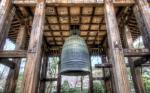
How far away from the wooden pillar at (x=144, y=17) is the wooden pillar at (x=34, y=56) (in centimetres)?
350

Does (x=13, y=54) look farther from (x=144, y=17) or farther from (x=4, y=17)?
(x=144, y=17)

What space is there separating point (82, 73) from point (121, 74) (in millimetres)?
1398

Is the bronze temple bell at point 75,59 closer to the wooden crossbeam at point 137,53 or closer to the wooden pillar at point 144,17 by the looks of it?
the wooden crossbeam at point 137,53

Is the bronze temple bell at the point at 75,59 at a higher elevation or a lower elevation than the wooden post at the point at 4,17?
lower

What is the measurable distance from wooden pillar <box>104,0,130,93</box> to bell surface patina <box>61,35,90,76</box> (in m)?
0.92

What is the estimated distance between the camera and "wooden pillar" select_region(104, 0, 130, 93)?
414cm

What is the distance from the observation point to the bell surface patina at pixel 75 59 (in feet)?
15.7

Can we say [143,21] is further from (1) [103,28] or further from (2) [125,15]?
(1) [103,28]

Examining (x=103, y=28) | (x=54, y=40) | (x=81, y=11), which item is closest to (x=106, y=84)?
(x=103, y=28)

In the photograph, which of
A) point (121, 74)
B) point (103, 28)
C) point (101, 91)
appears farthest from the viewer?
point (101, 91)

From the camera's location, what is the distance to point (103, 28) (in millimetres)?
8562

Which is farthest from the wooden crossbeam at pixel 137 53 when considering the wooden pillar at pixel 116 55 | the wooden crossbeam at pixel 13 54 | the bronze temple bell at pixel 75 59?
the wooden crossbeam at pixel 13 54

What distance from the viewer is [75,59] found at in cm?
491

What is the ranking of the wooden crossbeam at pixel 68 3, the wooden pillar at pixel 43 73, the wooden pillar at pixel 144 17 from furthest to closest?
the wooden pillar at pixel 43 73 → the wooden crossbeam at pixel 68 3 → the wooden pillar at pixel 144 17
